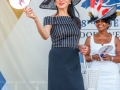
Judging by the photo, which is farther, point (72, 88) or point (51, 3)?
point (51, 3)

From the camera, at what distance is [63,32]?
7.83 feet

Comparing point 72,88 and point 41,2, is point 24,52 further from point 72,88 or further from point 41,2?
point 72,88

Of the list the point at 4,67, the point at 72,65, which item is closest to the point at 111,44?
the point at 72,65

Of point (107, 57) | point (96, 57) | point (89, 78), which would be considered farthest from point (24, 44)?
point (89, 78)

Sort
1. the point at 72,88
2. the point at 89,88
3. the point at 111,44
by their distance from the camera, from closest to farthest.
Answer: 1. the point at 72,88
2. the point at 89,88
3. the point at 111,44

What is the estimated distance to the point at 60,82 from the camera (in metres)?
2.37

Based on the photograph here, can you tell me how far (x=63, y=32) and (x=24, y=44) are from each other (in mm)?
1130

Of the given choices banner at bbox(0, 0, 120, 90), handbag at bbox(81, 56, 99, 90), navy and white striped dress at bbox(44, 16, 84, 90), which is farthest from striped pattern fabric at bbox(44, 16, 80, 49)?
banner at bbox(0, 0, 120, 90)

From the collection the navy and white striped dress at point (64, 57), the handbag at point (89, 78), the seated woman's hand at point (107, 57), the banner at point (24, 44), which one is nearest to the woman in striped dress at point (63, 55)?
the navy and white striped dress at point (64, 57)

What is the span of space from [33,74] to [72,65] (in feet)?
3.86

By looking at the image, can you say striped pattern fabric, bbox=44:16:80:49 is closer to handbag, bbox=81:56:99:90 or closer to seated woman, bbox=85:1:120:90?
handbag, bbox=81:56:99:90

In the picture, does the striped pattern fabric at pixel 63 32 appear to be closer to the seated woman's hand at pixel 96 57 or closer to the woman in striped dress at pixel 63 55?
the woman in striped dress at pixel 63 55

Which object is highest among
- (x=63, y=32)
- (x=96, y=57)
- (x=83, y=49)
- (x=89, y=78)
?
(x=63, y=32)

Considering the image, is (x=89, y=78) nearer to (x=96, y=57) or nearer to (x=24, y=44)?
(x=96, y=57)
